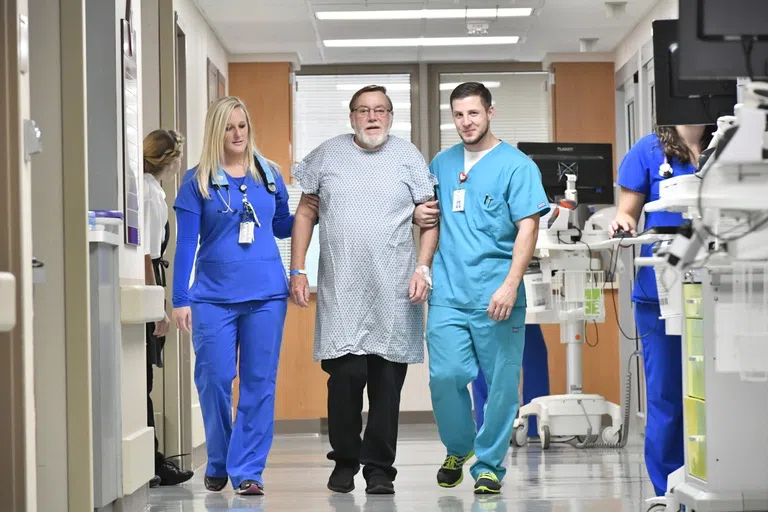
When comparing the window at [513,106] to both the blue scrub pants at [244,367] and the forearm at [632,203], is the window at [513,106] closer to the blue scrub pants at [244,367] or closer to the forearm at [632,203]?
the blue scrub pants at [244,367]

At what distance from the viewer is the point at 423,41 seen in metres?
7.48

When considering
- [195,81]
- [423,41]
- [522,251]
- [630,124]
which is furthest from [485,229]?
[630,124]

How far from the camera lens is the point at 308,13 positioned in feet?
22.3

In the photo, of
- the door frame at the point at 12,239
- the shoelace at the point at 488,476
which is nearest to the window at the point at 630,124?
the shoelace at the point at 488,476

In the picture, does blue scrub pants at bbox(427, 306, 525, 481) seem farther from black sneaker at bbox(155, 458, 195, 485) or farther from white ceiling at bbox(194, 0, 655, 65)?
white ceiling at bbox(194, 0, 655, 65)

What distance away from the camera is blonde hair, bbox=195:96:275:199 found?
4336 mm

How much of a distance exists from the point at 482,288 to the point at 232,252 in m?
0.92

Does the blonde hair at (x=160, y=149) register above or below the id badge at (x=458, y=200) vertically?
above

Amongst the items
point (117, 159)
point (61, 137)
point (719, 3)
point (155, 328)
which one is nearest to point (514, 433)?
point (155, 328)

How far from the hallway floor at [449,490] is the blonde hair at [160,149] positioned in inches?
50.6

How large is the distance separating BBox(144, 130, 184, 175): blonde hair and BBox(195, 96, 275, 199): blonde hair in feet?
1.09

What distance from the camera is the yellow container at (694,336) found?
10.0ft

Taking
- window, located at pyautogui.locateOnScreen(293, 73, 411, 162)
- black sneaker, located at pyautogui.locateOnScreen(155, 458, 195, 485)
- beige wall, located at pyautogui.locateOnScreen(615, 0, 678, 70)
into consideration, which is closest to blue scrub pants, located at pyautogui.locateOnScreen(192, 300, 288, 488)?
black sneaker, located at pyautogui.locateOnScreen(155, 458, 195, 485)

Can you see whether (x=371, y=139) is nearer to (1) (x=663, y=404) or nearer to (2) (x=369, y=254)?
(2) (x=369, y=254)
